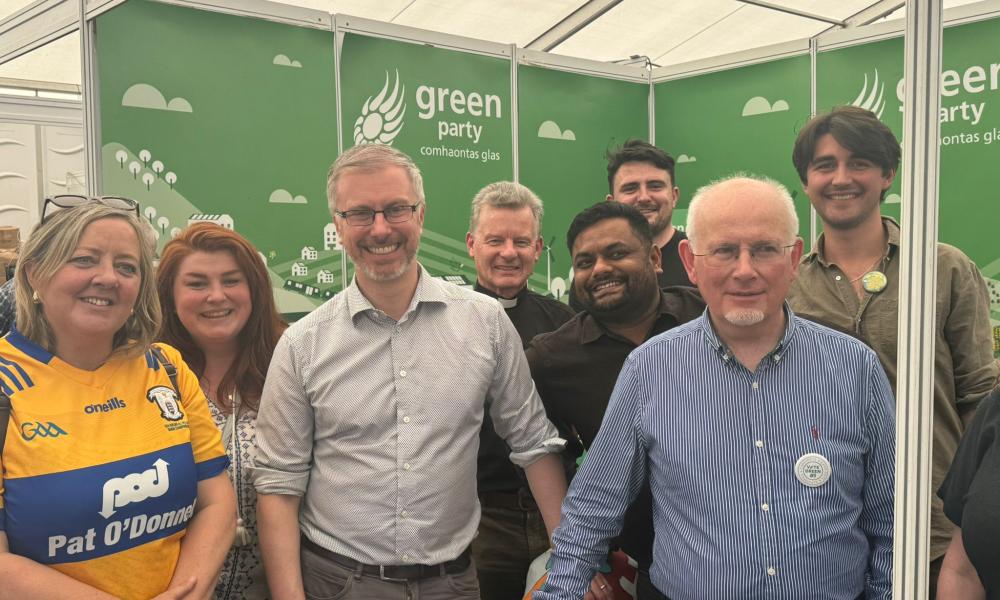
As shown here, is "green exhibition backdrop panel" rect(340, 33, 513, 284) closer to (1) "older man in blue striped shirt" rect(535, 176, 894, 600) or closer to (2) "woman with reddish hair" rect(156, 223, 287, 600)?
(2) "woman with reddish hair" rect(156, 223, 287, 600)

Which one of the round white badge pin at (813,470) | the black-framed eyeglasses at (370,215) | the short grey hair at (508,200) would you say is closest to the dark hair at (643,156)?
the short grey hair at (508,200)

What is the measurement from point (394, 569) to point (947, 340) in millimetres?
1555

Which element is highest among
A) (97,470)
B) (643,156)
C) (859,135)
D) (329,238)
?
(643,156)

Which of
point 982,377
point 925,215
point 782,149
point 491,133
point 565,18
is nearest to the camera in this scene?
point 925,215

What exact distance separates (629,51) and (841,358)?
726 cm

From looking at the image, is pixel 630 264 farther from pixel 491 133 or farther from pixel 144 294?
pixel 491 133

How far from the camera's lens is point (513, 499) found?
2.52m

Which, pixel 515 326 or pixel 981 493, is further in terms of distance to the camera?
pixel 515 326

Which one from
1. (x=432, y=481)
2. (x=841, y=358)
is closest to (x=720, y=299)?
(x=841, y=358)

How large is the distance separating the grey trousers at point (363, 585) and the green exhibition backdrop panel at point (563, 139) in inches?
121

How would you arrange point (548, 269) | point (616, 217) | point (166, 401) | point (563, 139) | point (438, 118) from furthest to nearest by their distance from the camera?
point (563, 139) < point (548, 269) < point (438, 118) < point (616, 217) < point (166, 401)

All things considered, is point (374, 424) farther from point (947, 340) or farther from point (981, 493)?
point (947, 340)

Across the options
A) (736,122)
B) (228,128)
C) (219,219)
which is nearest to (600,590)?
(219,219)

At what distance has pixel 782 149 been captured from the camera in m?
5.05
